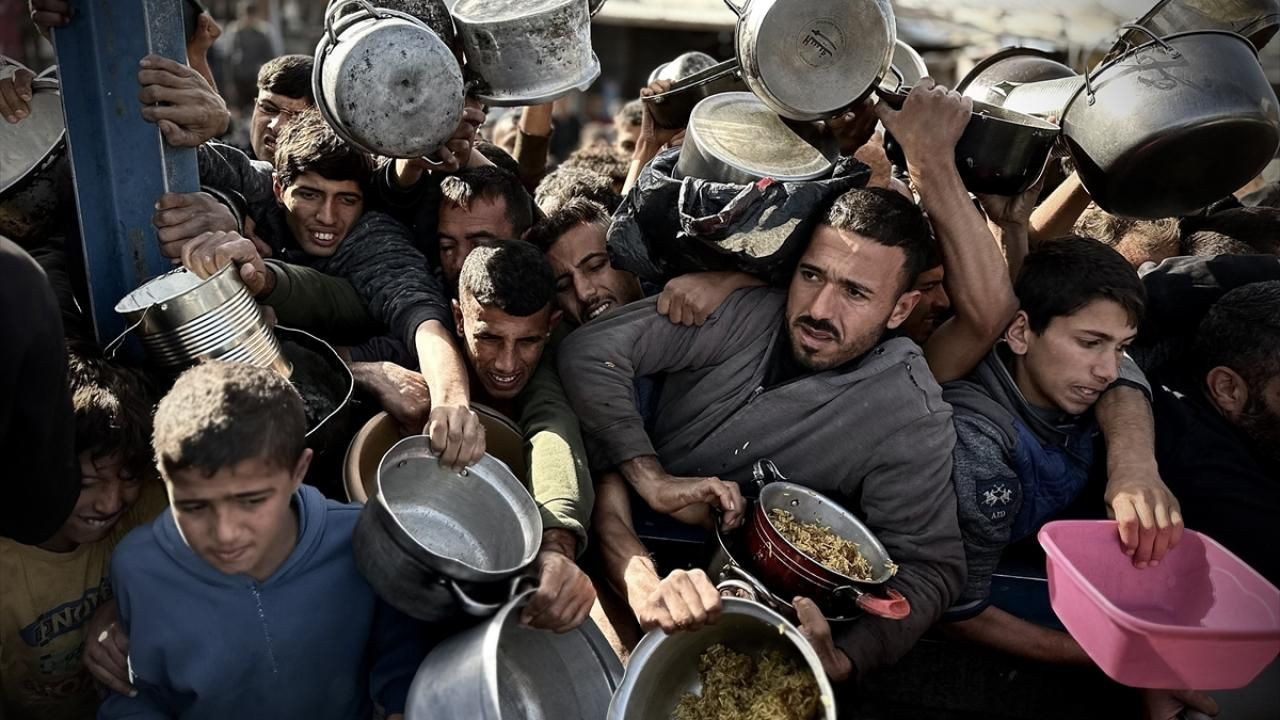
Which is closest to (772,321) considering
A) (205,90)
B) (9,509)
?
(205,90)

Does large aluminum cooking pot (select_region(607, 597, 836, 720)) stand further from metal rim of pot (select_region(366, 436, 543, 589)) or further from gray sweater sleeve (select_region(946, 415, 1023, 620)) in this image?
gray sweater sleeve (select_region(946, 415, 1023, 620))

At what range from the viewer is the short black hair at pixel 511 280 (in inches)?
123

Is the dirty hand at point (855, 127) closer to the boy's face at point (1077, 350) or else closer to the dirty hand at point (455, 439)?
the boy's face at point (1077, 350)

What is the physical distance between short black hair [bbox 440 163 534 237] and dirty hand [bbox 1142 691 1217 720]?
2.66m

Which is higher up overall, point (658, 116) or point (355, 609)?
point (658, 116)

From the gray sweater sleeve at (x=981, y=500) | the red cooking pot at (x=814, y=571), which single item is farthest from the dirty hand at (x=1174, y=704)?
the red cooking pot at (x=814, y=571)

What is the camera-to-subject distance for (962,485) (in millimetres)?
3186

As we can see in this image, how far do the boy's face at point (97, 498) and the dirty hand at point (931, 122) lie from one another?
2.45m

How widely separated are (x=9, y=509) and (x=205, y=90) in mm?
1318

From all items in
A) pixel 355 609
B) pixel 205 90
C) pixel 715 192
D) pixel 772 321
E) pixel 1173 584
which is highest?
pixel 205 90

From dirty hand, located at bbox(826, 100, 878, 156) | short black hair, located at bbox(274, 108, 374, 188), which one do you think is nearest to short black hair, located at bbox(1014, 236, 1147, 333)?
dirty hand, located at bbox(826, 100, 878, 156)

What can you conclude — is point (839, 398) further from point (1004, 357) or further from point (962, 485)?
point (1004, 357)

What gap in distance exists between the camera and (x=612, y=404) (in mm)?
3248

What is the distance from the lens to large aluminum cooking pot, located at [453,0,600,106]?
10.3ft
